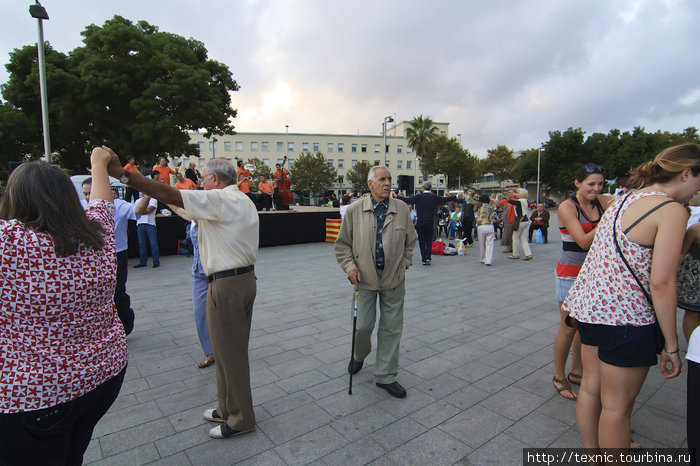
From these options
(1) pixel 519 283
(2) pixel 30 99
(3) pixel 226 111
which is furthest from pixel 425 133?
(1) pixel 519 283

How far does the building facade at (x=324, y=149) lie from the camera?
243 feet

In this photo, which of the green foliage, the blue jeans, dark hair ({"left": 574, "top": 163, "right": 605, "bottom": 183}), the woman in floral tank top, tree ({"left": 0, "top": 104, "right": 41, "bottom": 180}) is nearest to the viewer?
the woman in floral tank top

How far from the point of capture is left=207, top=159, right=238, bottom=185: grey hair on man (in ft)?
8.79

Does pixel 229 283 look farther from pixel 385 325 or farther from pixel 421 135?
pixel 421 135

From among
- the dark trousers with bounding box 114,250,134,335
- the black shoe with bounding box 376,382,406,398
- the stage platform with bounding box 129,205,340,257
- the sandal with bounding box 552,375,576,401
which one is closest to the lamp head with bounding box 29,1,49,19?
the stage platform with bounding box 129,205,340,257

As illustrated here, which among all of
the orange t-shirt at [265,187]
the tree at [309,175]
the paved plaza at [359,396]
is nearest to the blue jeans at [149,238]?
the paved plaza at [359,396]

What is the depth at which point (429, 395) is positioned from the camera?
3287mm

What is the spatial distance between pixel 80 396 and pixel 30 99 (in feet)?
88.5

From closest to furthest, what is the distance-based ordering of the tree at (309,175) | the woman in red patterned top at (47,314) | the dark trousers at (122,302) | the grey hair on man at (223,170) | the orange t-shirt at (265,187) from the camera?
the woman in red patterned top at (47,314)
the grey hair on man at (223,170)
the dark trousers at (122,302)
the orange t-shirt at (265,187)
the tree at (309,175)

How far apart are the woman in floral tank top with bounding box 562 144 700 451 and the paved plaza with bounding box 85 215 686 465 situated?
2.91 ft

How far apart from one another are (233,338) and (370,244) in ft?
4.53

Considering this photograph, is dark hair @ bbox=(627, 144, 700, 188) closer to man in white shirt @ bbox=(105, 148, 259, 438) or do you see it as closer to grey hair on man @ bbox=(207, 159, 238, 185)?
man in white shirt @ bbox=(105, 148, 259, 438)

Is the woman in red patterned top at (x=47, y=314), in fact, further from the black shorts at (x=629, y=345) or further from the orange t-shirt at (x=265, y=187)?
the orange t-shirt at (x=265, y=187)

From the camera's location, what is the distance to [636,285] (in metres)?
1.95
